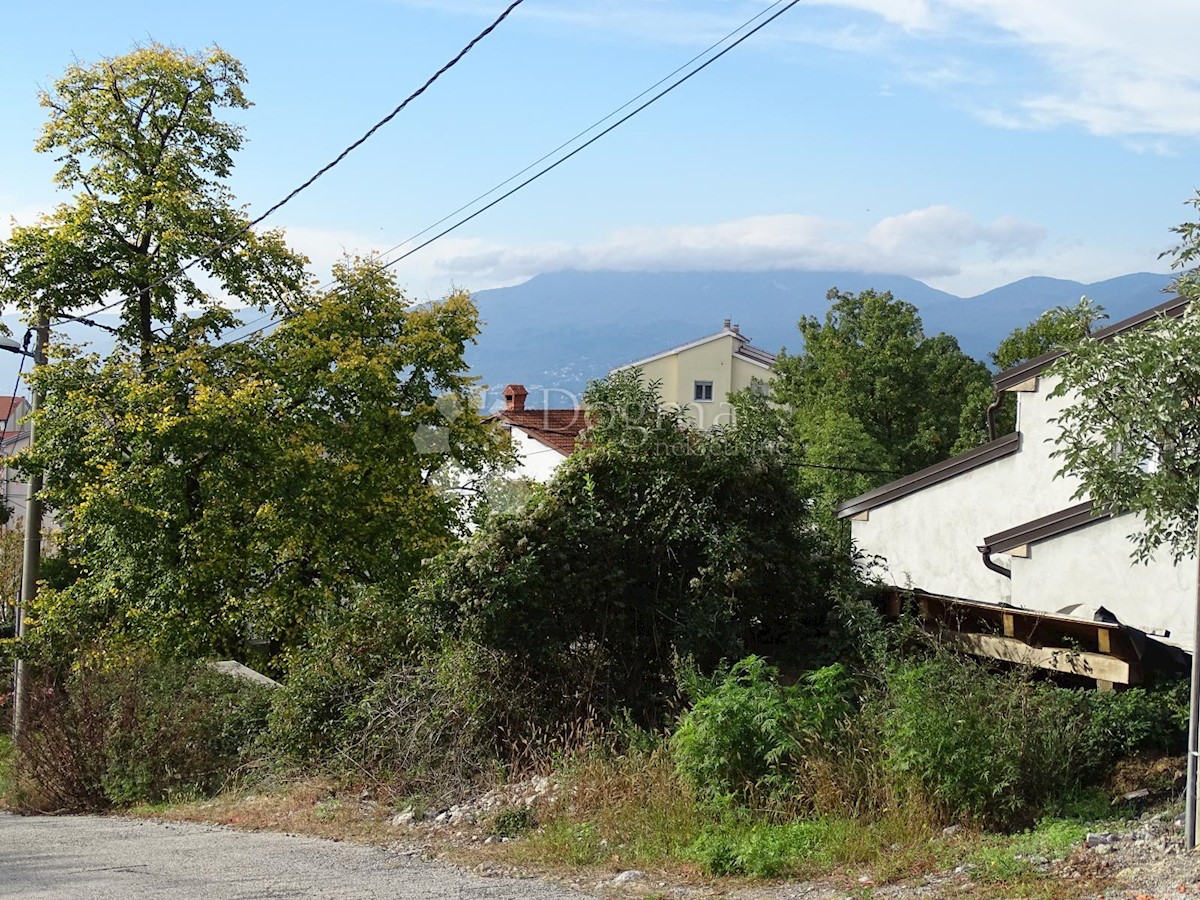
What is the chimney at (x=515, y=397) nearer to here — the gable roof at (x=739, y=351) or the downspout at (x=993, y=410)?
the gable roof at (x=739, y=351)

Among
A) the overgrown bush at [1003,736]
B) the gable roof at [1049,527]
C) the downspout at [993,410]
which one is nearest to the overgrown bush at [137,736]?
the overgrown bush at [1003,736]

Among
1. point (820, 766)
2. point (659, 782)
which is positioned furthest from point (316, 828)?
point (820, 766)

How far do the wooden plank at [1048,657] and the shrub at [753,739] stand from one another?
1.67 metres

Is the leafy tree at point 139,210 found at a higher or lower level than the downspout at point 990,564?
higher

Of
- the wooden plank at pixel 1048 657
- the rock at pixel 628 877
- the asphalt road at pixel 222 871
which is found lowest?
the asphalt road at pixel 222 871

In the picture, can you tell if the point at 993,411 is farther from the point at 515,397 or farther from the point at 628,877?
the point at 515,397

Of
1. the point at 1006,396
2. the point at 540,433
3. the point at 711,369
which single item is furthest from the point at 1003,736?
the point at 711,369

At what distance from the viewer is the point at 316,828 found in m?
10.2

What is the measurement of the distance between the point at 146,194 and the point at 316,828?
52.3ft

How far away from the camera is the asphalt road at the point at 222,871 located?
7523 millimetres

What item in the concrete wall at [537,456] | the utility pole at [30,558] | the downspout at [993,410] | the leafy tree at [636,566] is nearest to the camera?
the leafy tree at [636,566]

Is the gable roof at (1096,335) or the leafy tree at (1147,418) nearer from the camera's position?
the leafy tree at (1147,418)

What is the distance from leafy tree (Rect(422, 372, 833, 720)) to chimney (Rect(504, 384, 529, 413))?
52.4 m

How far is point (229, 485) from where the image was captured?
20875mm
